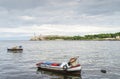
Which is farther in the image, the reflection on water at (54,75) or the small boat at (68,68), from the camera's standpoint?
the small boat at (68,68)

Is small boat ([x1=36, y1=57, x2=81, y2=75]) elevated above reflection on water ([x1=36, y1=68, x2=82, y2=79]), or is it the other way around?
small boat ([x1=36, y1=57, x2=81, y2=75])

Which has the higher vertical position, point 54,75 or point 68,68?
point 68,68

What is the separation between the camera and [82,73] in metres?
54.3

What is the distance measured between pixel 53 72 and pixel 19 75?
24.4ft

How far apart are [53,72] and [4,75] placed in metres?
10.3

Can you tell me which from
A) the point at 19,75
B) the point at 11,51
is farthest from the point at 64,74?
the point at 11,51

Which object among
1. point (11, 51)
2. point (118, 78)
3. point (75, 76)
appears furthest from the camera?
point (11, 51)

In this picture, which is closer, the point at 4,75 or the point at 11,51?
the point at 4,75

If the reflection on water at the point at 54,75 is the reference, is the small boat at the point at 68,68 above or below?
above

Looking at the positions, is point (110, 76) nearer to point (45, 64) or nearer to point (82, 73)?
point (82, 73)

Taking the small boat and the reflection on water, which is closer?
the reflection on water

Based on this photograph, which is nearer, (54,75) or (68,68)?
(68,68)

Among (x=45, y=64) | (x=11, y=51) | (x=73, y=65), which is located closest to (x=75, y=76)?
(x=73, y=65)

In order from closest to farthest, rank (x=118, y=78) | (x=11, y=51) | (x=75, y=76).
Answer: (x=118, y=78), (x=75, y=76), (x=11, y=51)
